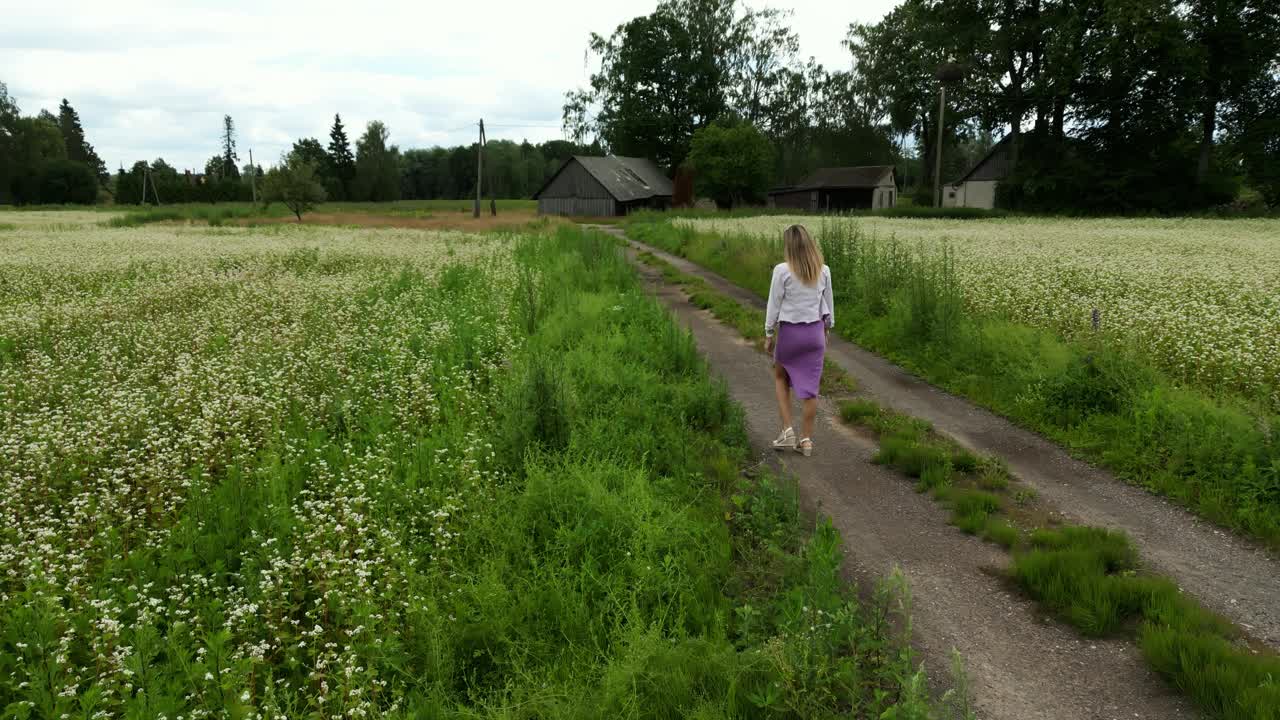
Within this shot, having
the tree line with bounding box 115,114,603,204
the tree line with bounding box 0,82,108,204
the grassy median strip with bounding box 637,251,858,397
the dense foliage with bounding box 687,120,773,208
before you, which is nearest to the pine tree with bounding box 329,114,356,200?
the tree line with bounding box 115,114,603,204

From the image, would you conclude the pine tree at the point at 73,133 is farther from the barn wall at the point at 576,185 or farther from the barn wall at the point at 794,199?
the barn wall at the point at 794,199

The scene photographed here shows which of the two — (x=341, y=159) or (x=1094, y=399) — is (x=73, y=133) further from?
(x=1094, y=399)

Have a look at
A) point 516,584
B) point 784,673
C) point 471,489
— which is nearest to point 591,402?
point 471,489

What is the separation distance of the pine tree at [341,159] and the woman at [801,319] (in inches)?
4233

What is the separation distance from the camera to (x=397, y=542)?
454 cm

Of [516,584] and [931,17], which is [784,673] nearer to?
[516,584]

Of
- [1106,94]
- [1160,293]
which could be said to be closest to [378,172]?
[1106,94]

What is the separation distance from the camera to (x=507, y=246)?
86.7 feet

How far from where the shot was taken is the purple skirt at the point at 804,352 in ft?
23.5

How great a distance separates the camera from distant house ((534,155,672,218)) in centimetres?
6372

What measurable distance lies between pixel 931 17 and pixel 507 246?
41641 millimetres

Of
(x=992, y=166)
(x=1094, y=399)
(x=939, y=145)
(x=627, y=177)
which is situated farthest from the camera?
(x=627, y=177)

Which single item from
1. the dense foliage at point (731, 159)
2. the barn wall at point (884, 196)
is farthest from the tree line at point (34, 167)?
the barn wall at point (884, 196)

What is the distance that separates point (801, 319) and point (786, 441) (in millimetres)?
1263
